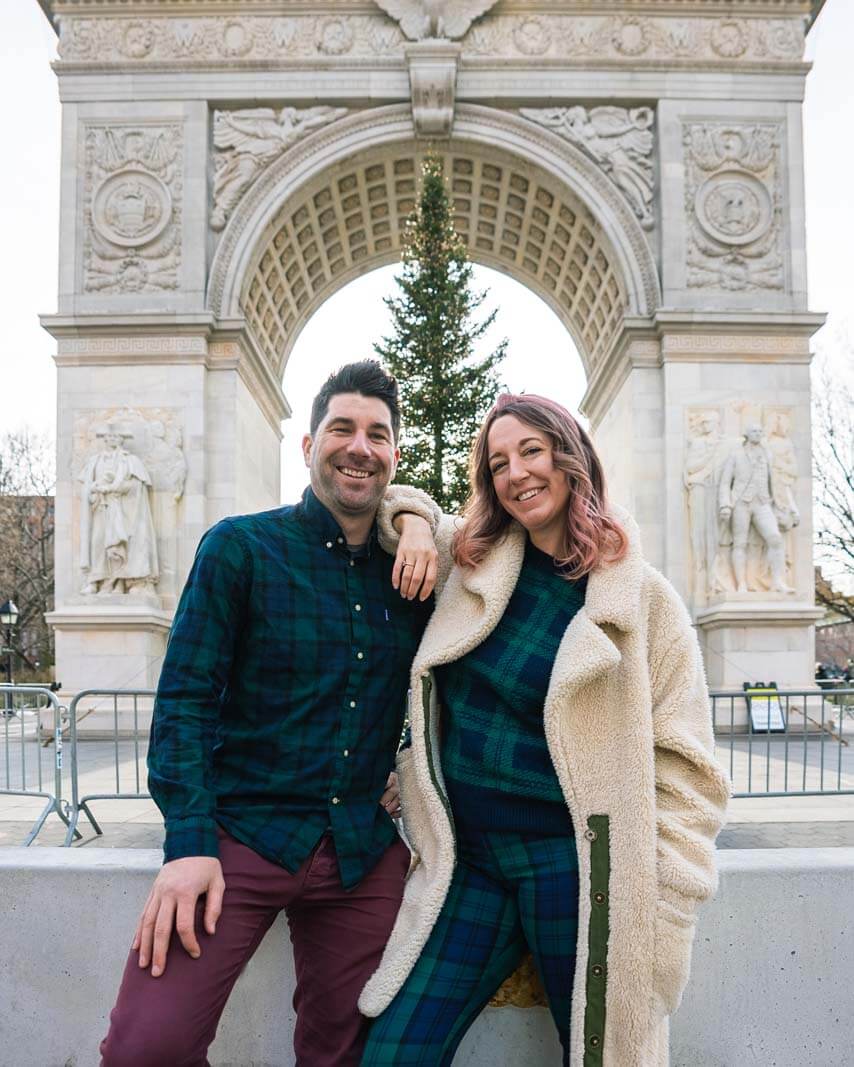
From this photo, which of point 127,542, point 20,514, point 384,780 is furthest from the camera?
point 20,514

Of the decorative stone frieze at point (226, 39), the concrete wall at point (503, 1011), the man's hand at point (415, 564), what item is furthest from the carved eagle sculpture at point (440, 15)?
the concrete wall at point (503, 1011)

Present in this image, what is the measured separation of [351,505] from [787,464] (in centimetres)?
1383

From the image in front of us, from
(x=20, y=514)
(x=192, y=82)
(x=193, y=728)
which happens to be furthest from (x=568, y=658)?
(x=20, y=514)

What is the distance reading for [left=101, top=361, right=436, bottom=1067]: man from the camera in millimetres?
A: 2232

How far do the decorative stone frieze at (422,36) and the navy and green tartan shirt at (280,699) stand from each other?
15650 mm

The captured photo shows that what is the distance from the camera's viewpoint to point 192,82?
1578cm

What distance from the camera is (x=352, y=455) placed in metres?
2.62

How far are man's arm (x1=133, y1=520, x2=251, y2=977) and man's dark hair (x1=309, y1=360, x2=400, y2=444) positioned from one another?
0.46 meters

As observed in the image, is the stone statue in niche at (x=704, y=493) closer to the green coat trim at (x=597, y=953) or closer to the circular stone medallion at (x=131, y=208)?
the circular stone medallion at (x=131, y=208)

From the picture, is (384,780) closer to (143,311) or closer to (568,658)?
(568,658)

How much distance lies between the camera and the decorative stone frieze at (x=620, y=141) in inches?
628

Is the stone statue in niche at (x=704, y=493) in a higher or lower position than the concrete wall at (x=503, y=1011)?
higher

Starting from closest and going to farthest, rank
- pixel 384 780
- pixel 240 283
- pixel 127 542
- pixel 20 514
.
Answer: pixel 384 780 → pixel 127 542 → pixel 240 283 → pixel 20 514

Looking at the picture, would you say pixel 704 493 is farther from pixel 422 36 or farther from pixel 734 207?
pixel 422 36
